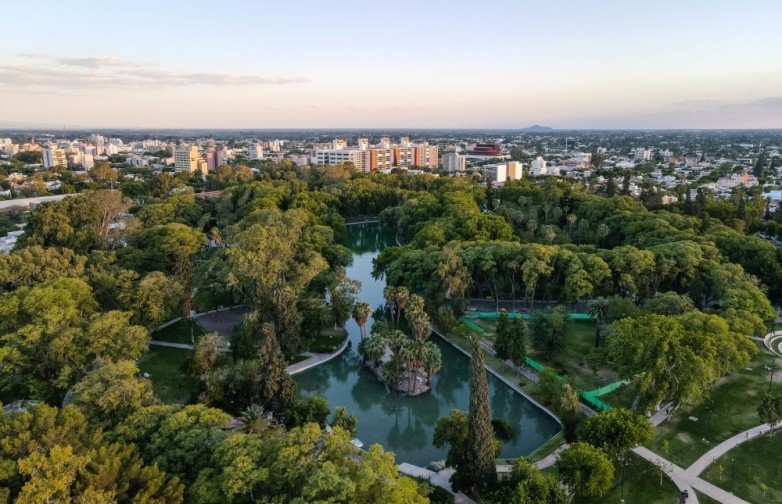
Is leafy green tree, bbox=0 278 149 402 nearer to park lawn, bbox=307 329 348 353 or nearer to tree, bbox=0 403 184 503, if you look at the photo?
tree, bbox=0 403 184 503

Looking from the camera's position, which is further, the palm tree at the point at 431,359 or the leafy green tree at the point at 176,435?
the palm tree at the point at 431,359

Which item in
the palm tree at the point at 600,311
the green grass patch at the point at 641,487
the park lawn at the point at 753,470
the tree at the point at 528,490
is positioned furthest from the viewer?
the palm tree at the point at 600,311

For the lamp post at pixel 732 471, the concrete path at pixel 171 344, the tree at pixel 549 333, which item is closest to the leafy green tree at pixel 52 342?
the concrete path at pixel 171 344

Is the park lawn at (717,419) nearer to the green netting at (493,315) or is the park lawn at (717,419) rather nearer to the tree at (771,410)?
the tree at (771,410)

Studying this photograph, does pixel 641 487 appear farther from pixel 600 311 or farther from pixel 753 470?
Answer: pixel 600 311

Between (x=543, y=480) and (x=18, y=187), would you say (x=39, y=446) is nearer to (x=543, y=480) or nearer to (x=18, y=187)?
(x=543, y=480)

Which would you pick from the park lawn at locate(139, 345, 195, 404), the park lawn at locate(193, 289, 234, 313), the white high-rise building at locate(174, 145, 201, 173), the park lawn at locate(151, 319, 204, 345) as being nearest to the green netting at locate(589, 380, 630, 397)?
the park lawn at locate(139, 345, 195, 404)

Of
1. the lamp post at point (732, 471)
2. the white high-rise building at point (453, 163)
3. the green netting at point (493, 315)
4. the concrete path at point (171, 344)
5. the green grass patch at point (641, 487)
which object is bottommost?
the green grass patch at point (641, 487)
